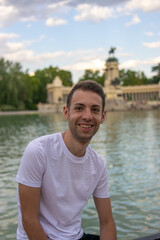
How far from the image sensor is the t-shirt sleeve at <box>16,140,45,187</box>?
2.00m

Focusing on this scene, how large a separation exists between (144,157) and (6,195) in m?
4.80

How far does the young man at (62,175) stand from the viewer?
2029 mm

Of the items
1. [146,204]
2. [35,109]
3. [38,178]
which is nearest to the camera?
[38,178]

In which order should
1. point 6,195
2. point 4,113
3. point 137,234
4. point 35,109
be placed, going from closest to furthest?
point 137,234 < point 6,195 < point 4,113 < point 35,109

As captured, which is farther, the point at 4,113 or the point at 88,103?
the point at 4,113

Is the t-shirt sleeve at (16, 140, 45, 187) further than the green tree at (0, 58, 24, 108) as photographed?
No

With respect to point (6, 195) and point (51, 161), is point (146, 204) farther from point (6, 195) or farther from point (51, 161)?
point (51, 161)

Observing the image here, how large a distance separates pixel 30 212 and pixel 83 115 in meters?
0.70

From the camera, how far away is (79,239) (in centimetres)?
226

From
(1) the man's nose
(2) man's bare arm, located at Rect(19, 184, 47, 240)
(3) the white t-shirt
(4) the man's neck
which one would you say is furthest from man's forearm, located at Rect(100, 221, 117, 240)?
(1) the man's nose

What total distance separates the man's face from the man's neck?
0.03 meters

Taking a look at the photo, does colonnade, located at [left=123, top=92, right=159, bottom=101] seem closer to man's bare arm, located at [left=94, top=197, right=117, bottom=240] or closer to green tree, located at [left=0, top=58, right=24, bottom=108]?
green tree, located at [left=0, top=58, right=24, bottom=108]

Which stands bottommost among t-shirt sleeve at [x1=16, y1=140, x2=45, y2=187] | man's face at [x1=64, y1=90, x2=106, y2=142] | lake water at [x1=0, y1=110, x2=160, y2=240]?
lake water at [x1=0, y1=110, x2=160, y2=240]

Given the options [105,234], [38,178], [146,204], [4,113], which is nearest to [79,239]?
[105,234]
